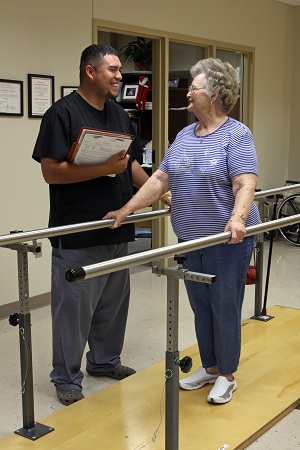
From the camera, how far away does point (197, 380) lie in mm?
3008

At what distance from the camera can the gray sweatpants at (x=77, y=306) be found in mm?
2988

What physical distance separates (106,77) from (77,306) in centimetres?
105

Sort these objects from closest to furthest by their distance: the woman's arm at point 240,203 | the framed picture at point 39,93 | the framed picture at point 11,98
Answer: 1. the woman's arm at point 240,203
2. the framed picture at point 11,98
3. the framed picture at point 39,93

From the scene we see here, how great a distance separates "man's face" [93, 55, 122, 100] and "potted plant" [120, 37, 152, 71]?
13.3ft

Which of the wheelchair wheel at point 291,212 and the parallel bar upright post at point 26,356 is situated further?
the wheelchair wheel at point 291,212

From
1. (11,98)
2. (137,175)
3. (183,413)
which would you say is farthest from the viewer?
(11,98)

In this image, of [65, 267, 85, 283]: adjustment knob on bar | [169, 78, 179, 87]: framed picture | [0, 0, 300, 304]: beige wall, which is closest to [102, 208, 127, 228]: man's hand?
[65, 267, 85, 283]: adjustment knob on bar

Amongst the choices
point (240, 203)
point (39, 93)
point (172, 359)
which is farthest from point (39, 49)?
point (172, 359)

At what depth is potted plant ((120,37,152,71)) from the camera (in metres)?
6.83

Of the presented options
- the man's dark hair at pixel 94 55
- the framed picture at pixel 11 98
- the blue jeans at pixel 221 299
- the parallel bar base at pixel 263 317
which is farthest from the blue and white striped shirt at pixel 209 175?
the framed picture at pixel 11 98

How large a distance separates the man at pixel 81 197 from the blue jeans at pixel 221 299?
47cm

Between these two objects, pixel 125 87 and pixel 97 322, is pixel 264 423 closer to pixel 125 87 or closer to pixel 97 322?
pixel 97 322

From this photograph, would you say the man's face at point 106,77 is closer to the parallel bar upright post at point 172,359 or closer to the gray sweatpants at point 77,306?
the gray sweatpants at point 77,306

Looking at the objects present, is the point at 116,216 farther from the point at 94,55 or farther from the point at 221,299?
the point at 94,55
